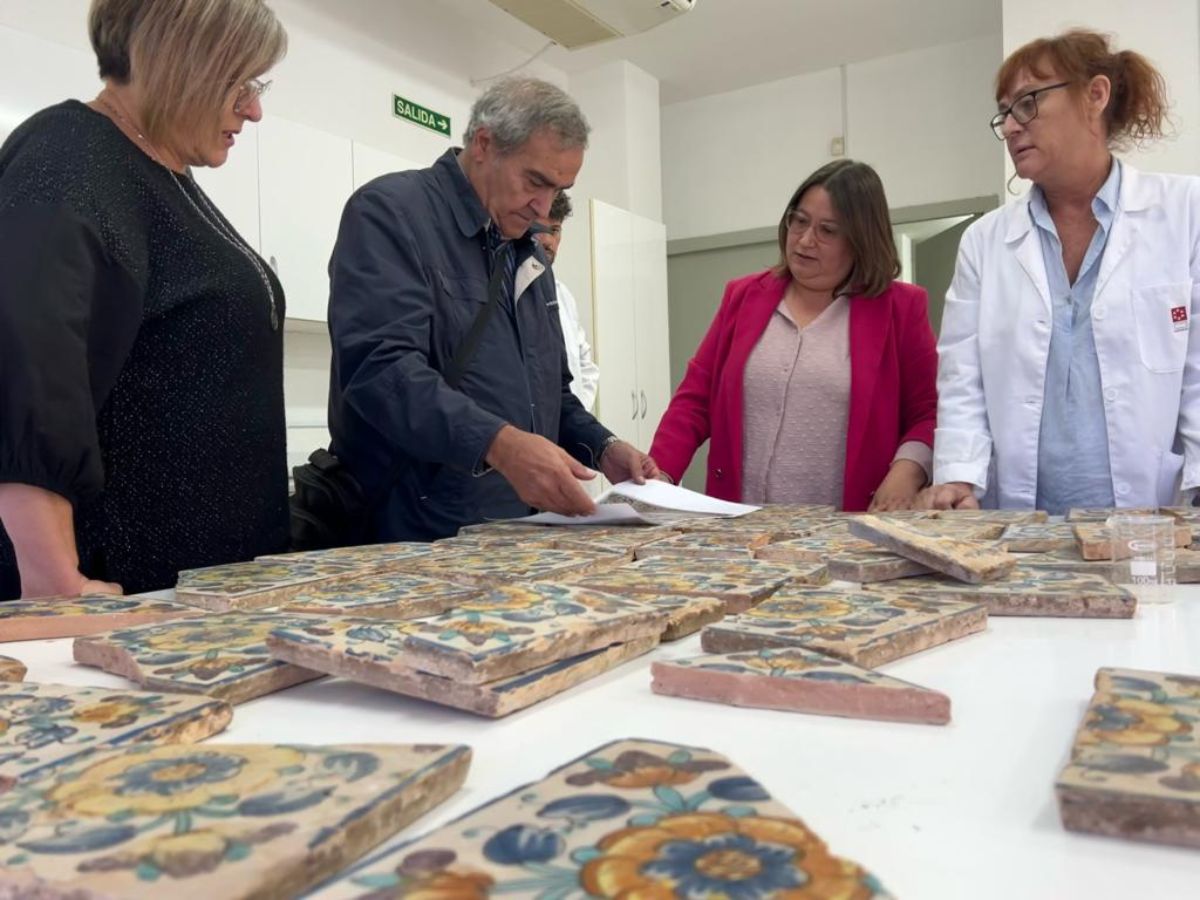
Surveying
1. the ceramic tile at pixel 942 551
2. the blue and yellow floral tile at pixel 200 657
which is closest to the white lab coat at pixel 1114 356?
the ceramic tile at pixel 942 551

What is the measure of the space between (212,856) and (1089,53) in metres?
2.20

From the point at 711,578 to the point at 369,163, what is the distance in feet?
12.1

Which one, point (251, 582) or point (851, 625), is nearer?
point (851, 625)

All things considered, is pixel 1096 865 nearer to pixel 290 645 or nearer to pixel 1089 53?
pixel 290 645

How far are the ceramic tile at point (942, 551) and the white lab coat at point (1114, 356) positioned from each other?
36.2 inches

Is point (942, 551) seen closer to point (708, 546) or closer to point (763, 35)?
point (708, 546)

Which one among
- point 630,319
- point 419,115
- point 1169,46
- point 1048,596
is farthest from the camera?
point 630,319

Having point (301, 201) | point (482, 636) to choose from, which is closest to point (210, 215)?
point (482, 636)

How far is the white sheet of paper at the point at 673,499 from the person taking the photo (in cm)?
185

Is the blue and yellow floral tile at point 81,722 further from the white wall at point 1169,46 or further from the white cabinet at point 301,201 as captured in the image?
the white wall at point 1169,46

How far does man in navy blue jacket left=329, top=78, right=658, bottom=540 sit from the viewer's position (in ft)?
5.43

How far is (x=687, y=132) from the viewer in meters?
6.54

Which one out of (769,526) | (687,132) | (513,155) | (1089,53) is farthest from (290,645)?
(687,132)

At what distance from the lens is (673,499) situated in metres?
1.87
